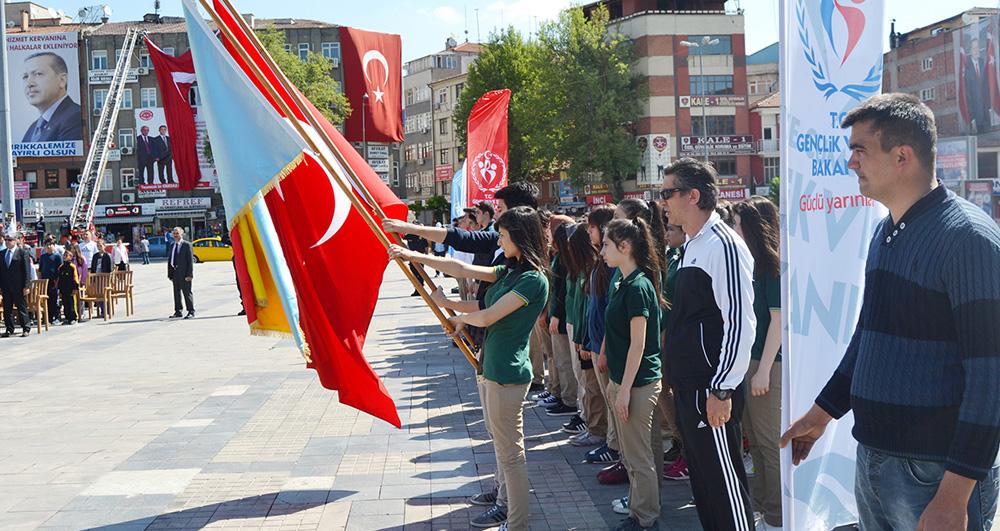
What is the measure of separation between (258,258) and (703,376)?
10.7ft

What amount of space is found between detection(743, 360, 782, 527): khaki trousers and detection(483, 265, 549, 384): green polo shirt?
137cm

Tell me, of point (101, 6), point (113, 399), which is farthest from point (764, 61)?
point (113, 399)

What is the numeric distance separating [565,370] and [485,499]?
3320 millimetres

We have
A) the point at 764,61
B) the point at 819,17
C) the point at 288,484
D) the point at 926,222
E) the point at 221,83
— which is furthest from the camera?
the point at 764,61

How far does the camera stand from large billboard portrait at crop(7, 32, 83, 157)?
225ft

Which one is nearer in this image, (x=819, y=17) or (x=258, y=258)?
(x=819, y=17)

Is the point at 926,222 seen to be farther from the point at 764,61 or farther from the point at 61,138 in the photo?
the point at 764,61

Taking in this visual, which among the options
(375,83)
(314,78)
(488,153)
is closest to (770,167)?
(375,83)

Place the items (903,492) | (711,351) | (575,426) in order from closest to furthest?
(903,492) < (711,351) < (575,426)

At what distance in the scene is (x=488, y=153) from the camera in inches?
535

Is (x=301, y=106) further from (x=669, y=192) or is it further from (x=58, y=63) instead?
(x=58, y=63)

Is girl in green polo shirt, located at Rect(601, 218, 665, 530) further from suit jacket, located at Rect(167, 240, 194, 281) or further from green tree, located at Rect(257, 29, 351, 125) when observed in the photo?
green tree, located at Rect(257, 29, 351, 125)

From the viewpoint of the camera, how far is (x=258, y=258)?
20.8 ft

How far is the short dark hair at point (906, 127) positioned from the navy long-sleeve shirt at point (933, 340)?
15cm
